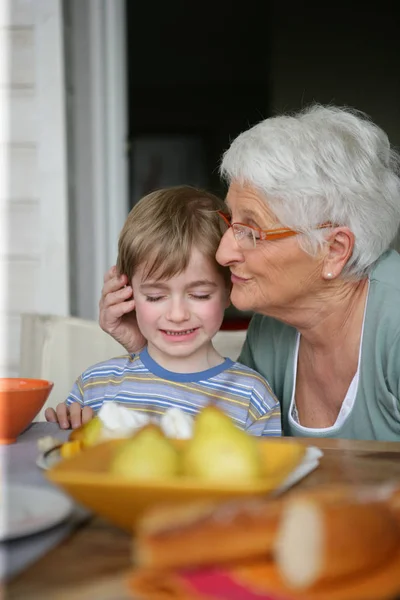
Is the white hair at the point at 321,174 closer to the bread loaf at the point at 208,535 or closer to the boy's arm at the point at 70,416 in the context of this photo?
the boy's arm at the point at 70,416

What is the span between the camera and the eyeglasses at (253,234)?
1.55m

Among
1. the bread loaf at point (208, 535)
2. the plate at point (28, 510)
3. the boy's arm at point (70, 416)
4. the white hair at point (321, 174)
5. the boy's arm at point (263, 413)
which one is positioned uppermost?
the white hair at point (321, 174)

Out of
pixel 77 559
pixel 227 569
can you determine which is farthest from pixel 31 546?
pixel 227 569

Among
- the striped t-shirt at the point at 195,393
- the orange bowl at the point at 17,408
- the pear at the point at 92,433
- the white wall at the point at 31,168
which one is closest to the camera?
the pear at the point at 92,433

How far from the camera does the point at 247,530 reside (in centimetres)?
54

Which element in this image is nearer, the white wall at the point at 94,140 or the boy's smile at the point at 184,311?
the boy's smile at the point at 184,311

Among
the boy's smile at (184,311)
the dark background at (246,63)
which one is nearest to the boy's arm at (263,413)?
the boy's smile at (184,311)

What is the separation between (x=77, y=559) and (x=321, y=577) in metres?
0.25

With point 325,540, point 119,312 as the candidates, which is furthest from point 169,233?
point 325,540

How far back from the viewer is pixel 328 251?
5.21ft

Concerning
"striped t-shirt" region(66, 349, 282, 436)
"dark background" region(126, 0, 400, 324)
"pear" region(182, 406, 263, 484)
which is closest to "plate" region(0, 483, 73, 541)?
"pear" region(182, 406, 263, 484)

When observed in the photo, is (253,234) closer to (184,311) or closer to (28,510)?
(184,311)

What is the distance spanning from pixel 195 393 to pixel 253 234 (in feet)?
1.14

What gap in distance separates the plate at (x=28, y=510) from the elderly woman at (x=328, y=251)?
0.78 meters
